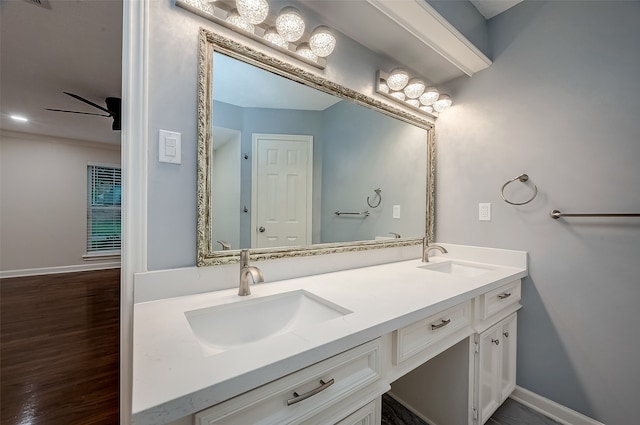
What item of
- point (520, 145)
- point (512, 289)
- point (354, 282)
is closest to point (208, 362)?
point (354, 282)

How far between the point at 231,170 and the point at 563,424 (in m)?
2.20

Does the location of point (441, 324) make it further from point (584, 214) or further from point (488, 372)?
point (584, 214)

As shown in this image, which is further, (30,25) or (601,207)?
(30,25)

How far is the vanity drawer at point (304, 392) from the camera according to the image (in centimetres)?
51

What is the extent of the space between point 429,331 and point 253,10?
4.72 ft

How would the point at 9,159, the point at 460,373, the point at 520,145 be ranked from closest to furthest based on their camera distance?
the point at 460,373
the point at 520,145
the point at 9,159

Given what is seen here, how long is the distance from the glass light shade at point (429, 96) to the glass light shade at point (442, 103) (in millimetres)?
31

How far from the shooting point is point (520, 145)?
156cm

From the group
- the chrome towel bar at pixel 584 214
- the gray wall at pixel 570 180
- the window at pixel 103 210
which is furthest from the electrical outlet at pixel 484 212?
the window at pixel 103 210

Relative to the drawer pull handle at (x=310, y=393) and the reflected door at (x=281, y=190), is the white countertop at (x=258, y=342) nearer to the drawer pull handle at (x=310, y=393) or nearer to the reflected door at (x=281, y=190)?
the drawer pull handle at (x=310, y=393)

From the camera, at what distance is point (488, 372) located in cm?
129

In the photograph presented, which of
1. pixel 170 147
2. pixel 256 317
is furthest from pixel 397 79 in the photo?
pixel 256 317

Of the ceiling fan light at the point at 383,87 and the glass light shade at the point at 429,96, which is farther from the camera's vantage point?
the glass light shade at the point at 429,96

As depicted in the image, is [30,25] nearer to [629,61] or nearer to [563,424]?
[629,61]
